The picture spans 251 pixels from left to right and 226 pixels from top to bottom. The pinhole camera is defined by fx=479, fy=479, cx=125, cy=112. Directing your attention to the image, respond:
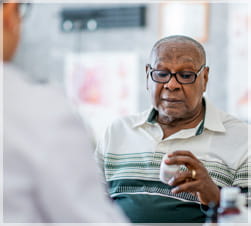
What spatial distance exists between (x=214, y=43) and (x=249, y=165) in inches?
86.1

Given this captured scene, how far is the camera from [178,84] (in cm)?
179

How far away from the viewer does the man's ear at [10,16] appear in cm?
93

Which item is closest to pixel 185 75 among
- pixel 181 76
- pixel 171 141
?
pixel 181 76

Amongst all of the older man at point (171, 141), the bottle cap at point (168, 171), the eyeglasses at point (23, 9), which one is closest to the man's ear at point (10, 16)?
the eyeglasses at point (23, 9)

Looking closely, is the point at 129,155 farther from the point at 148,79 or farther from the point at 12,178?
the point at 12,178

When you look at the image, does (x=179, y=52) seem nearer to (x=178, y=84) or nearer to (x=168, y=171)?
(x=178, y=84)

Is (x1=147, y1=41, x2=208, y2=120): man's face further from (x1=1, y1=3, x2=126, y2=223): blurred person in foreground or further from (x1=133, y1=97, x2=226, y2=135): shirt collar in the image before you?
(x1=1, y1=3, x2=126, y2=223): blurred person in foreground

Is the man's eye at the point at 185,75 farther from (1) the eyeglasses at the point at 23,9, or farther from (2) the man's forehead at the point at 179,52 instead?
(1) the eyeglasses at the point at 23,9

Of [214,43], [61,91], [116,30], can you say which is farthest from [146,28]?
[61,91]

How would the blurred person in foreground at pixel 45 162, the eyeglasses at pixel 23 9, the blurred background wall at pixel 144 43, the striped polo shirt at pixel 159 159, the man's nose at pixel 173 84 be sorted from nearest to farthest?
the blurred person in foreground at pixel 45 162, the eyeglasses at pixel 23 9, the striped polo shirt at pixel 159 159, the man's nose at pixel 173 84, the blurred background wall at pixel 144 43

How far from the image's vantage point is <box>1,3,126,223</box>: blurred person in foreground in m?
0.84

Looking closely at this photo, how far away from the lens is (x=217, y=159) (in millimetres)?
1734

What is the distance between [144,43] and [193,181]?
8.83ft

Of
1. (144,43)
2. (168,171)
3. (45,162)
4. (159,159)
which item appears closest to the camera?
(45,162)
